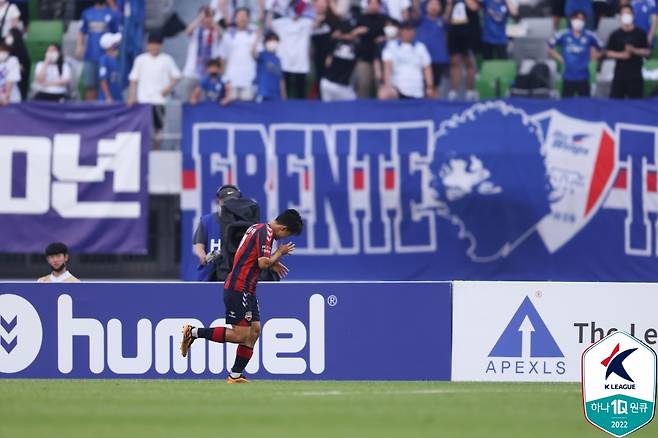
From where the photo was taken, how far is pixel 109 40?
23531 mm

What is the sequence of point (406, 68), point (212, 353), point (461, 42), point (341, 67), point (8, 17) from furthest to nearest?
point (8, 17) → point (461, 42) → point (341, 67) → point (406, 68) → point (212, 353)

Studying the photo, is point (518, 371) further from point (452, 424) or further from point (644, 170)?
point (644, 170)

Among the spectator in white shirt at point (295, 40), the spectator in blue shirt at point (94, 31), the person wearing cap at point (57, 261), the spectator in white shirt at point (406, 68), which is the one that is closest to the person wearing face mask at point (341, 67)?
the spectator in white shirt at point (295, 40)

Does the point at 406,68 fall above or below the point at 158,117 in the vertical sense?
above

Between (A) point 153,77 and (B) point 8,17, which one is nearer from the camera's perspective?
(A) point 153,77

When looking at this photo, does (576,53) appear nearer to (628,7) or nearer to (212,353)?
(628,7)

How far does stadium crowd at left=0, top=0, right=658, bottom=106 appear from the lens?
23219 mm

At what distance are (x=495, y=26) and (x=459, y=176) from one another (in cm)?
246

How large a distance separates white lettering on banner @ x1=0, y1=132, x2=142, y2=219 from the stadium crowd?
0.70 m

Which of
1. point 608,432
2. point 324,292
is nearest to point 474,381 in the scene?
point 324,292

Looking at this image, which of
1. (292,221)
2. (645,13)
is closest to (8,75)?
(645,13)

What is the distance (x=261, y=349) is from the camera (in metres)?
16.3

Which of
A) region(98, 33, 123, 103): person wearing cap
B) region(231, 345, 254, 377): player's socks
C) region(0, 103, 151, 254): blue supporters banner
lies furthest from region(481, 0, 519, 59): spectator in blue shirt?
region(231, 345, 254, 377): player's socks

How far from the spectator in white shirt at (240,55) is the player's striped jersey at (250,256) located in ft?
28.6
